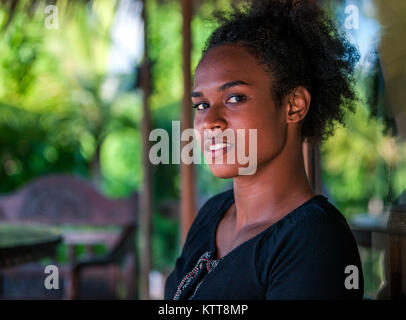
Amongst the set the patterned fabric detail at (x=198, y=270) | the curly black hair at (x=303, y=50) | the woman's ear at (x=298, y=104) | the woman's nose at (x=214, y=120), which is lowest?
the patterned fabric detail at (x=198, y=270)

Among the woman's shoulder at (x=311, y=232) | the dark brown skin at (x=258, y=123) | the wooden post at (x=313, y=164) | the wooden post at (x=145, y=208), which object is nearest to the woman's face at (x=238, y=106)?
the dark brown skin at (x=258, y=123)

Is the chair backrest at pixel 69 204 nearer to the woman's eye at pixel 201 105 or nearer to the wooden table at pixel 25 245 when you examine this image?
the wooden table at pixel 25 245

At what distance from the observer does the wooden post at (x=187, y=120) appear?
10.4ft

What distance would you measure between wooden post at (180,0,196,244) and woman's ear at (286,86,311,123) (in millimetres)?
1972

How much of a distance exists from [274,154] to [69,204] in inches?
113

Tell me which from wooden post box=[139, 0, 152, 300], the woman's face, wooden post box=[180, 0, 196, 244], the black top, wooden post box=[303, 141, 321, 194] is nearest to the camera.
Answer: the black top

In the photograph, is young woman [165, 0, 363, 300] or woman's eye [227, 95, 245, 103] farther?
woman's eye [227, 95, 245, 103]

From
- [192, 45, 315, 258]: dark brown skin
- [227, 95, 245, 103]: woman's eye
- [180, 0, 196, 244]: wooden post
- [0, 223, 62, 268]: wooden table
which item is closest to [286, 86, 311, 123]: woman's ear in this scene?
[192, 45, 315, 258]: dark brown skin

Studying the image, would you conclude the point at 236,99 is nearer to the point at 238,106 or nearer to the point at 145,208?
the point at 238,106

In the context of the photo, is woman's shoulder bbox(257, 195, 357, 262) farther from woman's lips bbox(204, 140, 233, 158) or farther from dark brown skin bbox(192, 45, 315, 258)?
woman's lips bbox(204, 140, 233, 158)

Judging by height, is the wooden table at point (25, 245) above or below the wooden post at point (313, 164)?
below

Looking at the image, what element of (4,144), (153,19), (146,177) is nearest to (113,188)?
(4,144)

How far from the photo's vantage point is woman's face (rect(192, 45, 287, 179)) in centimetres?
115
